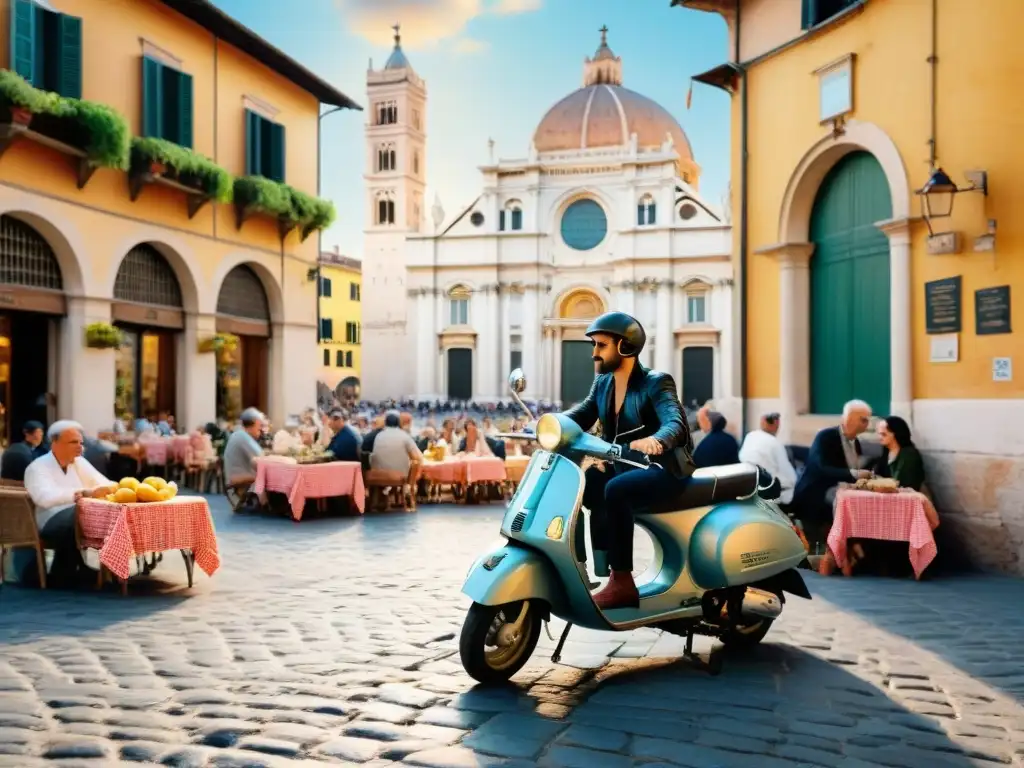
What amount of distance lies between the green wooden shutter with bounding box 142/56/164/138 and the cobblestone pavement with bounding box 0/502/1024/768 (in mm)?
11364

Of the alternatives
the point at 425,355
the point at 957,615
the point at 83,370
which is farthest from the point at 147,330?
the point at 425,355

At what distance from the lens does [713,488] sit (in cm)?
512

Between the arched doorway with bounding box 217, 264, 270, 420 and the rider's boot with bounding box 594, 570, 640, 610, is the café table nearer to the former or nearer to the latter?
the rider's boot with bounding box 594, 570, 640, 610

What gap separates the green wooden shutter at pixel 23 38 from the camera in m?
13.7

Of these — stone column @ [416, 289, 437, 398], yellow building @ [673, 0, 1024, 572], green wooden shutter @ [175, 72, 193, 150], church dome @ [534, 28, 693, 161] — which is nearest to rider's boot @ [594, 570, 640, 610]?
yellow building @ [673, 0, 1024, 572]

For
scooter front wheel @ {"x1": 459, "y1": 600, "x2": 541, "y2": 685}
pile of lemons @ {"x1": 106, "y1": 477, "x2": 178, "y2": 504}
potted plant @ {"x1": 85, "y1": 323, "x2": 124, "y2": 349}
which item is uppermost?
potted plant @ {"x1": 85, "y1": 323, "x2": 124, "y2": 349}

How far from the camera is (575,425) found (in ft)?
15.1

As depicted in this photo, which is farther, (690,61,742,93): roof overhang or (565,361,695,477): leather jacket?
(690,61,742,93): roof overhang

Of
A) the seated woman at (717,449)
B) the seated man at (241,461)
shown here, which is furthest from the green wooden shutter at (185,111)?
the seated woman at (717,449)

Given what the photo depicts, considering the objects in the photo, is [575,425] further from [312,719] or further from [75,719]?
[75,719]

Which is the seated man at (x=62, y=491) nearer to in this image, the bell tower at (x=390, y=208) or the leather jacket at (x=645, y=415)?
the leather jacket at (x=645, y=415)

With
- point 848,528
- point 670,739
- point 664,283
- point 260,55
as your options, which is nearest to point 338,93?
point 260,55

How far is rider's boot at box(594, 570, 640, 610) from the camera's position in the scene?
4.69 meters

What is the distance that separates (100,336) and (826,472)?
453 inches
